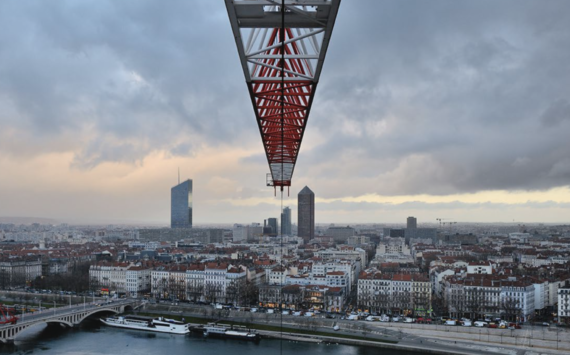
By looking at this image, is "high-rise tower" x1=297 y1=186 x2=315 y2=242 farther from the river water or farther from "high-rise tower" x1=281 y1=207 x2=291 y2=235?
the river water

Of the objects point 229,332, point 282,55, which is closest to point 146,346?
point 229,332

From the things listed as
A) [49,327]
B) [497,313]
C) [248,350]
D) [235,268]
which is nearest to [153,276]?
[235,268]

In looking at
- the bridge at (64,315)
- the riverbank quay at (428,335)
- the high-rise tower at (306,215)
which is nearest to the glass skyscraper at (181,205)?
the high-rise tower at (306,215)

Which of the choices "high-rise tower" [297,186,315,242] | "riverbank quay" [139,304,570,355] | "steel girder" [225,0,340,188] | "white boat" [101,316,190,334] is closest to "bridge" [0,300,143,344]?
"white boat" [101,316,190,334]

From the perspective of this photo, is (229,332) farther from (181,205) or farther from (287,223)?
(287,223)

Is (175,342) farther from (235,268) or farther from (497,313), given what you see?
(497,313)

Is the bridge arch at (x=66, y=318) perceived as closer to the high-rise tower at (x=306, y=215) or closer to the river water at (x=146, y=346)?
the river water at (x=146, y=346)
